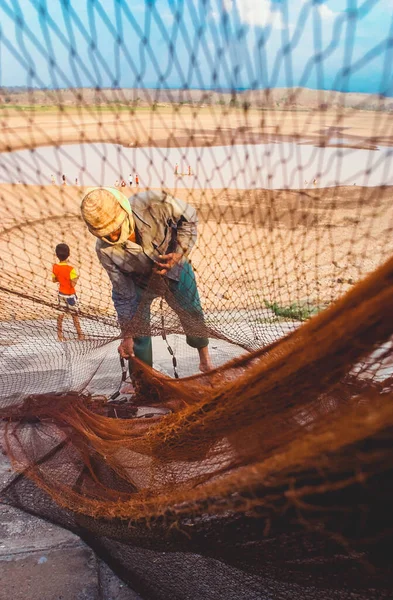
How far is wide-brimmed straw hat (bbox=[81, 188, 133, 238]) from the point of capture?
95.1 inches

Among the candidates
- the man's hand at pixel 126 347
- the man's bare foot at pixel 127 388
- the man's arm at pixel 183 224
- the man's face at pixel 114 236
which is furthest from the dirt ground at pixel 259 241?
the man's bare foot at pixel 127 388

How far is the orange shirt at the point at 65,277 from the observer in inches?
183

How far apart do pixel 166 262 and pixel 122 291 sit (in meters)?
0.36

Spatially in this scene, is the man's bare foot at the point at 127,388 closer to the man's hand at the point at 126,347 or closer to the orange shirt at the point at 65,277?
the man's hand at the point at 126,347

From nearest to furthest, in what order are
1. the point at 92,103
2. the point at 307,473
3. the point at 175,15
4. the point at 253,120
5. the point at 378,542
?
1. the point at 307,473
2. the point at 378,542
3. the point at 175,15
4. the point at 92,103
5. the point at 253,120

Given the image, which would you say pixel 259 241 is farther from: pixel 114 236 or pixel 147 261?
pixel 114 236

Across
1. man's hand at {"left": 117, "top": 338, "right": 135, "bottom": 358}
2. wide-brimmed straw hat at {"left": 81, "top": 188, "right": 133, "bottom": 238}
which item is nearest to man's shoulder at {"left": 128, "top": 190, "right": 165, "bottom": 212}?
wide-brimmed straw hat at {"left": 81, "top": 188, "right": 133, "bottom": 238}

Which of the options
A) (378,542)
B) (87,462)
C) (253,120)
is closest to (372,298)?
(378,542)

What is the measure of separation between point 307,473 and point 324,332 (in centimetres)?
29

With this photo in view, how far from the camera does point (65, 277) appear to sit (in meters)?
4.66

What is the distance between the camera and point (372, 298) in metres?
0.96

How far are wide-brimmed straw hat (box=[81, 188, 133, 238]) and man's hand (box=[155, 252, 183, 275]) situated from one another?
1.22ft

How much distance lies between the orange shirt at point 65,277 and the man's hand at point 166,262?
6.50 feet

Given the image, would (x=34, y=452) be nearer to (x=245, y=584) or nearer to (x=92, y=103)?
(x=245, y=584)
